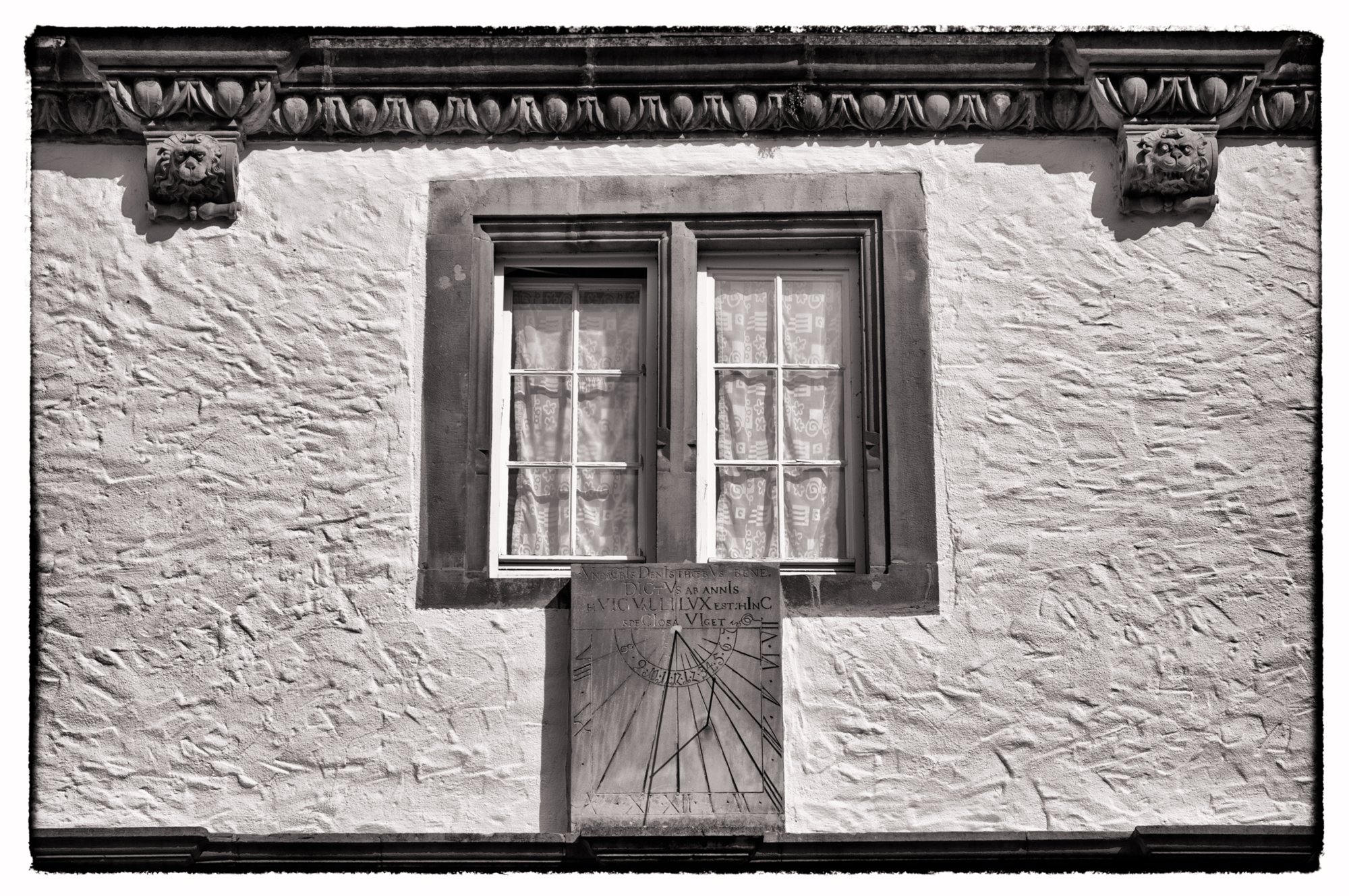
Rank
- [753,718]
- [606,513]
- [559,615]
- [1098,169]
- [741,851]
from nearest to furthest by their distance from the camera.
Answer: [741,851]
[753,718]
[559,615]
[606,513]
[1098,169]

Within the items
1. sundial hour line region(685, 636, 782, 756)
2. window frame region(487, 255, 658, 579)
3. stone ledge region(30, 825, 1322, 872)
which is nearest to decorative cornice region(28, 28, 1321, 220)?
window frame region(487, 255, 658, 579)

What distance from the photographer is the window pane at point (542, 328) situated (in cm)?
775

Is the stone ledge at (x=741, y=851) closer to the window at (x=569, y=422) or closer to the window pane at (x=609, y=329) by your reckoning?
the window at (x=569, y=422)

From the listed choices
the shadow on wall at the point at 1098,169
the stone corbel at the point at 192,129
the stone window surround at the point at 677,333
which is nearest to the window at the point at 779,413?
the stone window surround at the point at 677,333

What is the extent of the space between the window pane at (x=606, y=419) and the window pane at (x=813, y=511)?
639 millimetres

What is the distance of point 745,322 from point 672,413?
1.77 ft

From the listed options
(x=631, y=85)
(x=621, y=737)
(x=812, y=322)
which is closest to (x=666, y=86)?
(x=631, y=85)

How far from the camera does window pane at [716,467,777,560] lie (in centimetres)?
755

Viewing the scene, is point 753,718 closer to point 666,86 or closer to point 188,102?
point 666,86

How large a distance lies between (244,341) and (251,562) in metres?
0.88

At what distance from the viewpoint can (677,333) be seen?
298 inches

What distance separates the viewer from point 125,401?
7.52 m

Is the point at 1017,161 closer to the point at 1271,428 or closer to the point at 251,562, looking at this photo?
the point at 1271,428

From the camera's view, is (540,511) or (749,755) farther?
(540,511)
